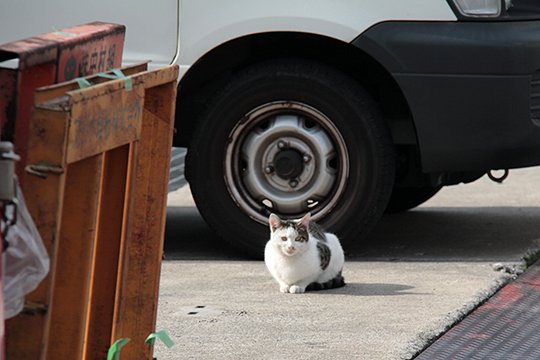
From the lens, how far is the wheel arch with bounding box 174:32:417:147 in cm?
670

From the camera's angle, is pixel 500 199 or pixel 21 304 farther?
pixel 500 199

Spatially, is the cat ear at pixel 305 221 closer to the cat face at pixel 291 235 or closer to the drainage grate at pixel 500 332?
the cat face at pixel 291 235

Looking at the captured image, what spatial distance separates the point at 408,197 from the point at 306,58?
166 cm

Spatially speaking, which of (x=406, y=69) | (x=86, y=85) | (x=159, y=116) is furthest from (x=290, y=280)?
(x=86, y=85)

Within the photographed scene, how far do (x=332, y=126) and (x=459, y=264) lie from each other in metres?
0.93

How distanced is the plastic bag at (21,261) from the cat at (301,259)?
9.49 feet

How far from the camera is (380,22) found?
6.43m

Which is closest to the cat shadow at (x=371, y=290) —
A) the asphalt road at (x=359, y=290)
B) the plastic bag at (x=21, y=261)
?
the asphalt road at (x=359, y=290)

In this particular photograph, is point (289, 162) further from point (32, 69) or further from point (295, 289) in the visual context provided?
point (32, 69)

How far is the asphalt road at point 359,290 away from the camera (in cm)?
507

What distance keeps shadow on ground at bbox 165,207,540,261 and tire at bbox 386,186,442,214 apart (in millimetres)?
64

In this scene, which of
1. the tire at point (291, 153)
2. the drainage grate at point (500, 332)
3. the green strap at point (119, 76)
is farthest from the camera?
the tire at point (291, 153)

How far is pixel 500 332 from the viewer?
5262 millimetres

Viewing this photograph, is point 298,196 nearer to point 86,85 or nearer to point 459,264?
point 459,264
